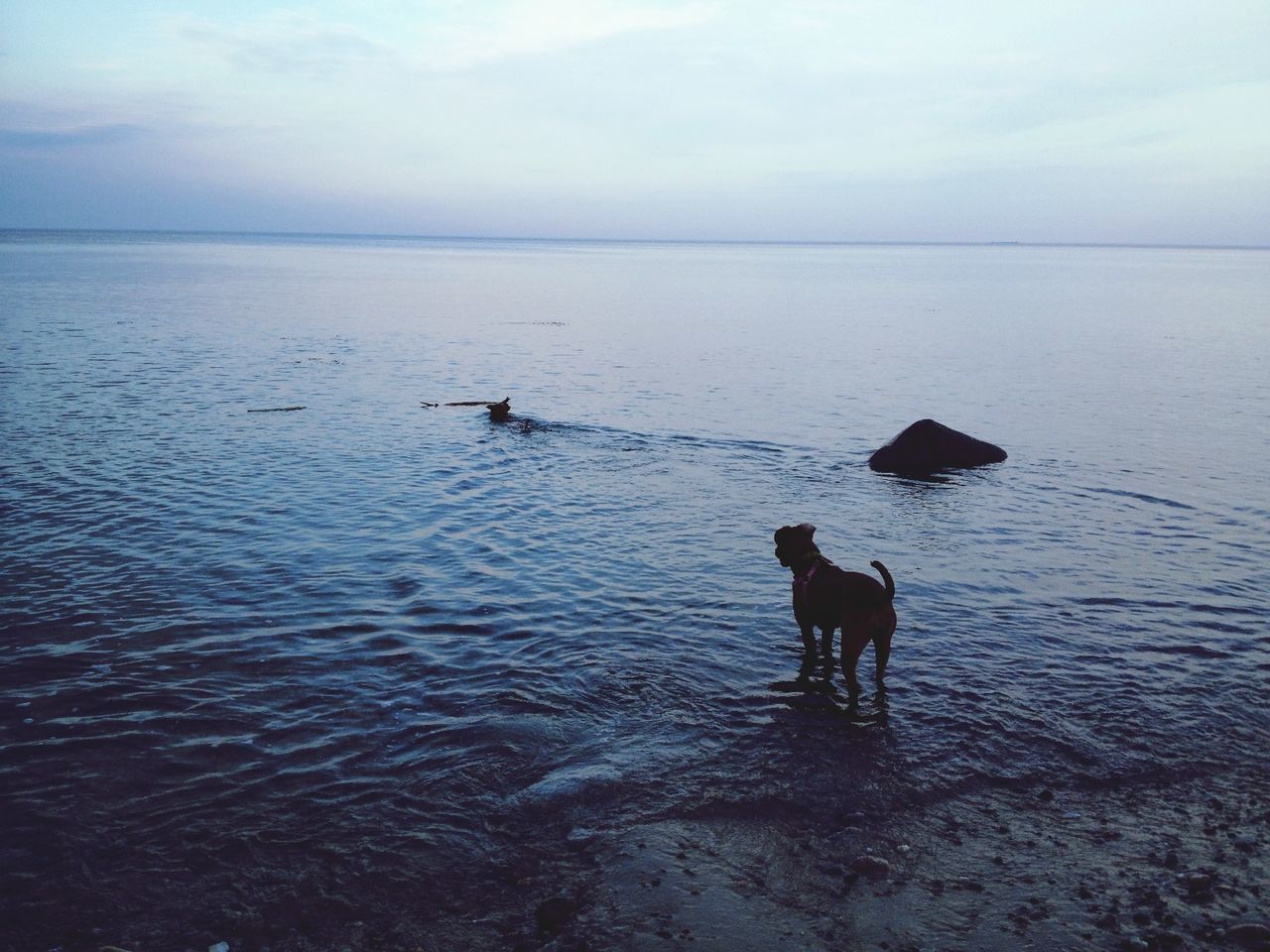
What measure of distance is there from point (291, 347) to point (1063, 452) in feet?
112

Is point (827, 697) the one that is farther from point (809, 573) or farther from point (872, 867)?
point (872, 867)

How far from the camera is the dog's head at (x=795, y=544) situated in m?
9.83

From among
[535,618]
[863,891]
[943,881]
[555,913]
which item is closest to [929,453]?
[535,618]

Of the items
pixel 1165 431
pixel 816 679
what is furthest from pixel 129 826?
pixel 1165 431

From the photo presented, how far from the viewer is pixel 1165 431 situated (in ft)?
83.5

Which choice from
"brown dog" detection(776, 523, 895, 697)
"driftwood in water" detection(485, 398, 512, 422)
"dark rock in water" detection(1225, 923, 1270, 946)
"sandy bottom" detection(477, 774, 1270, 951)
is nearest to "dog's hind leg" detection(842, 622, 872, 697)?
"brown dog" detection(776, 523, 895, 697)

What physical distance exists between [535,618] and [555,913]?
18.9ft

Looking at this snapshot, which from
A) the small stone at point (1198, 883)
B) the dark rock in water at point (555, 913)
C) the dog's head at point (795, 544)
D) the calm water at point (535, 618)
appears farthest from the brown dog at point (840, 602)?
the dark rock in water at point (555, 913)

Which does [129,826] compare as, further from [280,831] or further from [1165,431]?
[1165,431]

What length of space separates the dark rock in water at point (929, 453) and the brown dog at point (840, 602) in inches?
457

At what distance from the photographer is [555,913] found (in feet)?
19.6

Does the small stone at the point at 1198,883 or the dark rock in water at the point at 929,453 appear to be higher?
the dark rock in water at the point at 929,453

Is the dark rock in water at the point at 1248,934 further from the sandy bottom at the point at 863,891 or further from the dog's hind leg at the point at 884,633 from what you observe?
the dog's hind leg at the point at 884,633

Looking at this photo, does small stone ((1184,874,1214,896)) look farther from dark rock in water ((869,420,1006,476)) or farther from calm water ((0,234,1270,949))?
dark rock in water ((869,420,1006,476))
